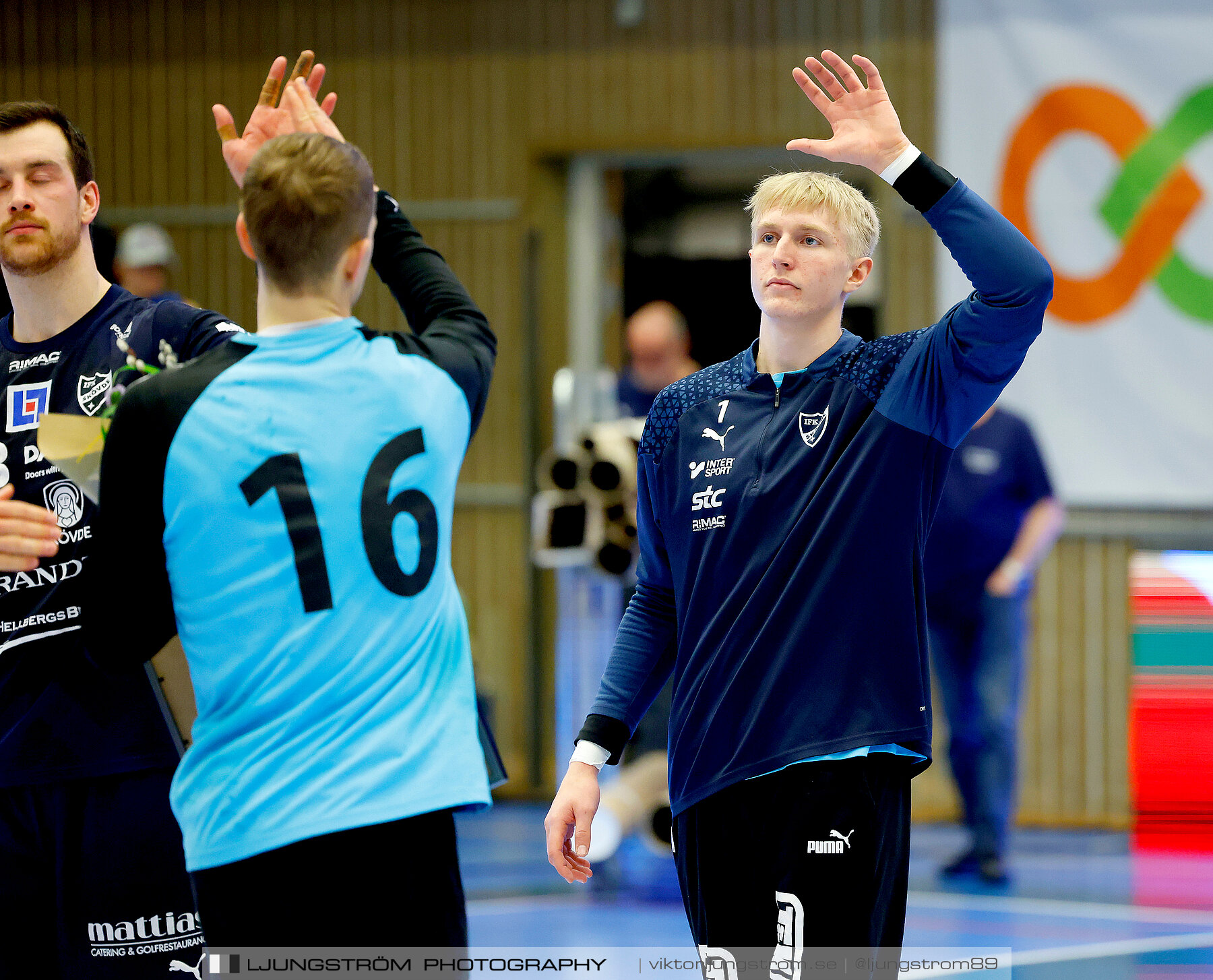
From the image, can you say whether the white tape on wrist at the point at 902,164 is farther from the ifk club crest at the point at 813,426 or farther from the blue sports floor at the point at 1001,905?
the blue sports floor at the point at 1001,905

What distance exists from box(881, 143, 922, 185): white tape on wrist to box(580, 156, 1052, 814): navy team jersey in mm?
16

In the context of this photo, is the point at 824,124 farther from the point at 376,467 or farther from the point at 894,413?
the point at 376,467

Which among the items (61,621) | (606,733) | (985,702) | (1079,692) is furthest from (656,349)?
(61,621)

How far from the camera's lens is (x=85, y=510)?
3.07 m

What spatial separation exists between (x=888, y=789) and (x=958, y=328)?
0.86 metres

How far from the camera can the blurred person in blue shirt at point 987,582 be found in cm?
677

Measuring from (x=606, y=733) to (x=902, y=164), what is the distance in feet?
4.08

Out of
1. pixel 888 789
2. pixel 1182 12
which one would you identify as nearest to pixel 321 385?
pixel 888 789

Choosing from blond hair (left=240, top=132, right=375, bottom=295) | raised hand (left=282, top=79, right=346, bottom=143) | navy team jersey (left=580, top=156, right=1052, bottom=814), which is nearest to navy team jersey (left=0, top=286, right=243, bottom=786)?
raised hand (left=282, top=79, right=346, bottom=143)

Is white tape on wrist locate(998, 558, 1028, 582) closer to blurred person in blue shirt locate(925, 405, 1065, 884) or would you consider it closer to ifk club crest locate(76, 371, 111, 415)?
blurred person in blue shirt locate(925, 405, 1065, 884)

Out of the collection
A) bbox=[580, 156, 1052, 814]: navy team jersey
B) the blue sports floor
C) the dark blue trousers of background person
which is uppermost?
bbox=[580, 156, 1052, 814]: navy team jersey

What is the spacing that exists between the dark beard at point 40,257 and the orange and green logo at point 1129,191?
5.73m

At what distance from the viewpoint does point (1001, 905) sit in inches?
249

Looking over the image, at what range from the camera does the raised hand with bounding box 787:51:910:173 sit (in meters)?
2.71
